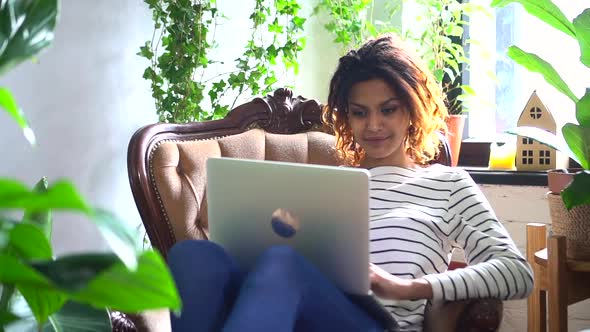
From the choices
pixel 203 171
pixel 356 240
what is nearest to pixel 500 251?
pixel 356 240

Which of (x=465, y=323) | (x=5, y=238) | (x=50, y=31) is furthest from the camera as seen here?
(x=465, y=323)

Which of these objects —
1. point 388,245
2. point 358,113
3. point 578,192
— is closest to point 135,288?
point 388,245

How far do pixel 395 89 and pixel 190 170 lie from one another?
0.50 meters

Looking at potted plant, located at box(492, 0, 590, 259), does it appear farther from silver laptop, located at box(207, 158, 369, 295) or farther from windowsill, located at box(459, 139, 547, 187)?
silver laptop, located at box(207, 158, 369, 295)

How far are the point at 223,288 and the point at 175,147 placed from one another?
553mm

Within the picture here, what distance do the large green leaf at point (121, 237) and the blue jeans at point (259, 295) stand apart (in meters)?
0.56

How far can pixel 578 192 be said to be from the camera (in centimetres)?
144

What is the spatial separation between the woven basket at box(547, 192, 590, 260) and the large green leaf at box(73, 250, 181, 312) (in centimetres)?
134

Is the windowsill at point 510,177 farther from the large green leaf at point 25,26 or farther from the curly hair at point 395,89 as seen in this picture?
the large green leaf at point 25,26

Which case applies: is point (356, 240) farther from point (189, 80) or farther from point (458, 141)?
point (458, 141)

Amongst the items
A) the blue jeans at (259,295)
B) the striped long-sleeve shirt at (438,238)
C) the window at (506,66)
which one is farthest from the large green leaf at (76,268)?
the window at (506,66)

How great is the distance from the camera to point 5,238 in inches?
16.8

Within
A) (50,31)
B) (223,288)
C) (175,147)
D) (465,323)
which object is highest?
(50,31)

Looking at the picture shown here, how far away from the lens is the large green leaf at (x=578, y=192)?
1441 mm
